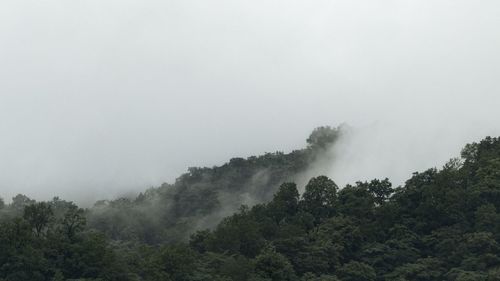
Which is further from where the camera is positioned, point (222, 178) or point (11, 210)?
point (222, 178)

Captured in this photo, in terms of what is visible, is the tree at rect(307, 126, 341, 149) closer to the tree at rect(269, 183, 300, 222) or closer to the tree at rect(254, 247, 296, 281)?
the tree at rect(269, 183, 300, 222)

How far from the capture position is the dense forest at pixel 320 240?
58.1m

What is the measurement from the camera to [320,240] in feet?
217

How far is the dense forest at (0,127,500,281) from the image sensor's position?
58.1m

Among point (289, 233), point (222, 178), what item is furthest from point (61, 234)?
point (222, 178)

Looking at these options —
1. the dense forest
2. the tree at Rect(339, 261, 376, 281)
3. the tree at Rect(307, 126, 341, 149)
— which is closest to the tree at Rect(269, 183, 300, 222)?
the dense forest

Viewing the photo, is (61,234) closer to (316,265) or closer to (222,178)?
(316,265)

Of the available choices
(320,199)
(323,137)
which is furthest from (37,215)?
(323,137)

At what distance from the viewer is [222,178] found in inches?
4001

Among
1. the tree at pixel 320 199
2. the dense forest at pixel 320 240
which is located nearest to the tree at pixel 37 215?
the dense forest at pixel 320 240

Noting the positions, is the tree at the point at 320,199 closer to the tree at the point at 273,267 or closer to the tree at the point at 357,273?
the tree at the point at 357,273

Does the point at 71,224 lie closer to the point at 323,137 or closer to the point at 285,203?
the point at 285,203

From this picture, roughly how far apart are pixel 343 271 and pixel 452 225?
964cm

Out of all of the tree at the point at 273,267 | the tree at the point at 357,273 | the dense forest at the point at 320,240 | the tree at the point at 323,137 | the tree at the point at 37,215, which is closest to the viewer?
the dense forest at the point at 320,240
